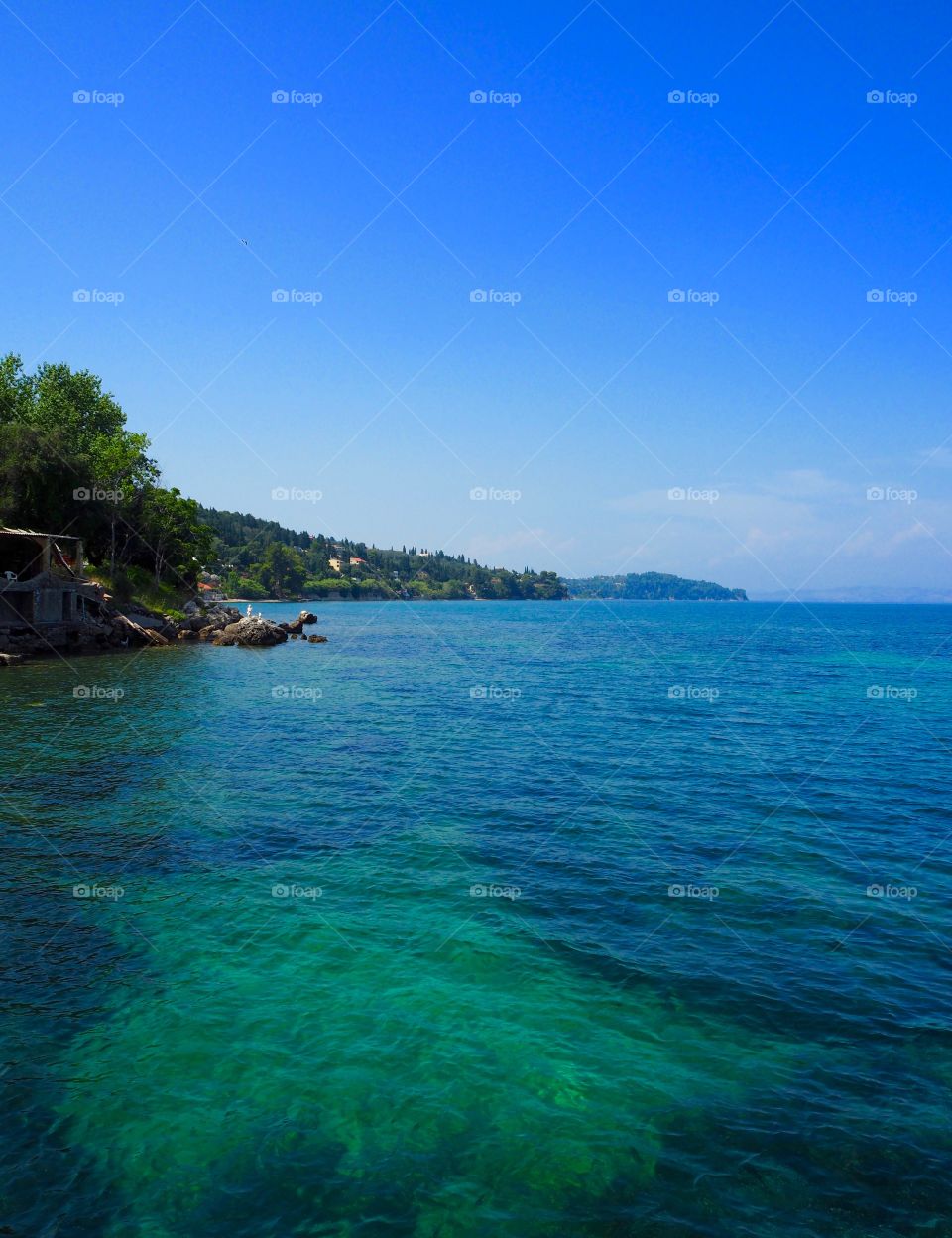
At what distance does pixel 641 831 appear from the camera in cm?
2536

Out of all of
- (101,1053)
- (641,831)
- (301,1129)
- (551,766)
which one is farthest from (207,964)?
(551,766)

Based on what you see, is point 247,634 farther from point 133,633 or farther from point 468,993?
point 468,993

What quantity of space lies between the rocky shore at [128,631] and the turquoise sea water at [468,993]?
33714mm

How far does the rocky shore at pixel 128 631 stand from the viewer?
65188 mm

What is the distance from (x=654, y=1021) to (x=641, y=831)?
37.8ft

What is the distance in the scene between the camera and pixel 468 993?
49.6 feet

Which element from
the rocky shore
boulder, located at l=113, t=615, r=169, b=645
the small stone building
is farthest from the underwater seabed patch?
boulder, located at l=113, t=615, r=169, b=645

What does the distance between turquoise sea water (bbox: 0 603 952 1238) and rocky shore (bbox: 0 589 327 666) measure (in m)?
33.7

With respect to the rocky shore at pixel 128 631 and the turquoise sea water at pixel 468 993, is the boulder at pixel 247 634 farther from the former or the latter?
the turquoise sea water at pixel 468 993

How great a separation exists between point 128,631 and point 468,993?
7062cm

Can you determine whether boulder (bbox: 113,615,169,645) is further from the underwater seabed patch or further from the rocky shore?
the underwater seabed patch

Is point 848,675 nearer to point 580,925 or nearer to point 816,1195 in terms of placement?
point 580,925

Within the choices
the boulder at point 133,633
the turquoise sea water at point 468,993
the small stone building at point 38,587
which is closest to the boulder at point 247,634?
the boulder at point 133,633

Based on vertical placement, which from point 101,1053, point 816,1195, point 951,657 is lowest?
point 101,1053
